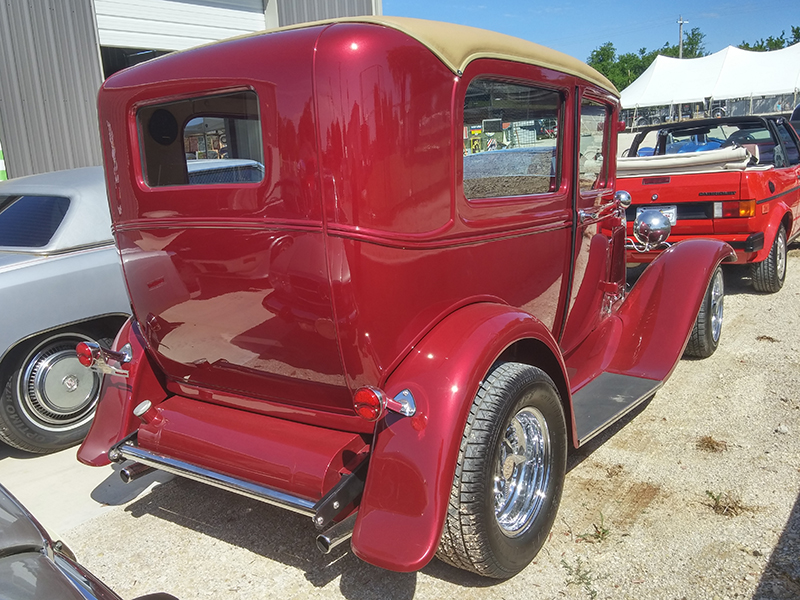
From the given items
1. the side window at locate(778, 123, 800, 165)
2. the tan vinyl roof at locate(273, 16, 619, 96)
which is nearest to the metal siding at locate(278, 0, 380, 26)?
the side window at locate(778, 123, 800, 165)

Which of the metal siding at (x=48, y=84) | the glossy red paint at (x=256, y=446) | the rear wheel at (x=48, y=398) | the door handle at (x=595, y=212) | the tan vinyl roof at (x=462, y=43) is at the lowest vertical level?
the rear wheel at (x=48, y=398)

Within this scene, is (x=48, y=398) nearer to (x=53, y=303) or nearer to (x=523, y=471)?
(x=53, y=303)

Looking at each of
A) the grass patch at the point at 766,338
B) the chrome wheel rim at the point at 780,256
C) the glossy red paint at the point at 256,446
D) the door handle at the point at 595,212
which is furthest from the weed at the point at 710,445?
the chrome wheel rim at the point at 780,256

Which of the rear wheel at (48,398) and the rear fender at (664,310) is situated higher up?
the rear fender at (664,310)

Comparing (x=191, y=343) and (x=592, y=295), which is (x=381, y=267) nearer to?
(x=191, y=343)

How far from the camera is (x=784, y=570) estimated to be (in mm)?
2402

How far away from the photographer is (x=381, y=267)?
2146mm

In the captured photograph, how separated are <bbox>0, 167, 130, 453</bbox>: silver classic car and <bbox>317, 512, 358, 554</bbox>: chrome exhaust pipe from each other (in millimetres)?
2440

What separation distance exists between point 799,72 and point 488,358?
94.9ft

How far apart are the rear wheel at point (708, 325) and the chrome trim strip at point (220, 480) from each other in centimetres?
328

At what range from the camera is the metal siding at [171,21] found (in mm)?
9359

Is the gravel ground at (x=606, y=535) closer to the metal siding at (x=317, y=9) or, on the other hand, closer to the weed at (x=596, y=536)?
the weed at (x=596, y=536)

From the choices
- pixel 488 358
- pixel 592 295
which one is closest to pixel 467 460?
pixel 488 358

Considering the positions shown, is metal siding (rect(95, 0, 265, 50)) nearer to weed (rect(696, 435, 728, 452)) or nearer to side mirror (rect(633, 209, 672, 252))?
side mirror (rect(633, 209, 672, 252))
